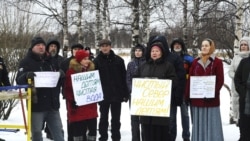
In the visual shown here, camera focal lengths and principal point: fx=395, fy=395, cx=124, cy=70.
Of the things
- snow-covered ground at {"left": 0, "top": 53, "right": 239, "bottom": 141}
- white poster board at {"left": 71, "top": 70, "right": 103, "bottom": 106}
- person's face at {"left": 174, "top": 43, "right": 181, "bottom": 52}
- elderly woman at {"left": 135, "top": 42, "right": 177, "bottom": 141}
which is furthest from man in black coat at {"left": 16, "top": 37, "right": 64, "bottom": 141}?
person's face at {"left": 174, "top": 43, "right": 181, "bottom": 52}

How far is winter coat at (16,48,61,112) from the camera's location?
630 centimetres

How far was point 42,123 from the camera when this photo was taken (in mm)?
6520

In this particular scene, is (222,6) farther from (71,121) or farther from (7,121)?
(71,121)

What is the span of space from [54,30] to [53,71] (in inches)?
638

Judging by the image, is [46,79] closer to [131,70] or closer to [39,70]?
[39,70]

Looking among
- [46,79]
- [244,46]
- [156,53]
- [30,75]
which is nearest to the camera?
[156,53]

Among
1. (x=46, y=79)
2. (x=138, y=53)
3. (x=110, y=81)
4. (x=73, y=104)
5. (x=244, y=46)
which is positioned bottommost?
(x=73, y=104)

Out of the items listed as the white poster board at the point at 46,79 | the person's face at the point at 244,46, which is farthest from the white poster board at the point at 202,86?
the white poster board at the point at 46,79

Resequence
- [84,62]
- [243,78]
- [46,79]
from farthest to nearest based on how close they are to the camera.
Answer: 1. [243,78]
2. [84,62]
3. [46,79]

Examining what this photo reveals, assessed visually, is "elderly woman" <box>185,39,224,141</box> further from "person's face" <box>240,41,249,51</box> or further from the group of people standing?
"person's face" <box>240,41,249,51</box>

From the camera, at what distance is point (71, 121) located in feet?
21.7

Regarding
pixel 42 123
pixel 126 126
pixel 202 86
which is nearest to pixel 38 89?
pixel 42 123

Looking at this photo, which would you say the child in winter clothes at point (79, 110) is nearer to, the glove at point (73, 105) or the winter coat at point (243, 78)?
the glove at point (73, 105)

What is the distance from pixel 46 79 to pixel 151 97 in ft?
5.64
